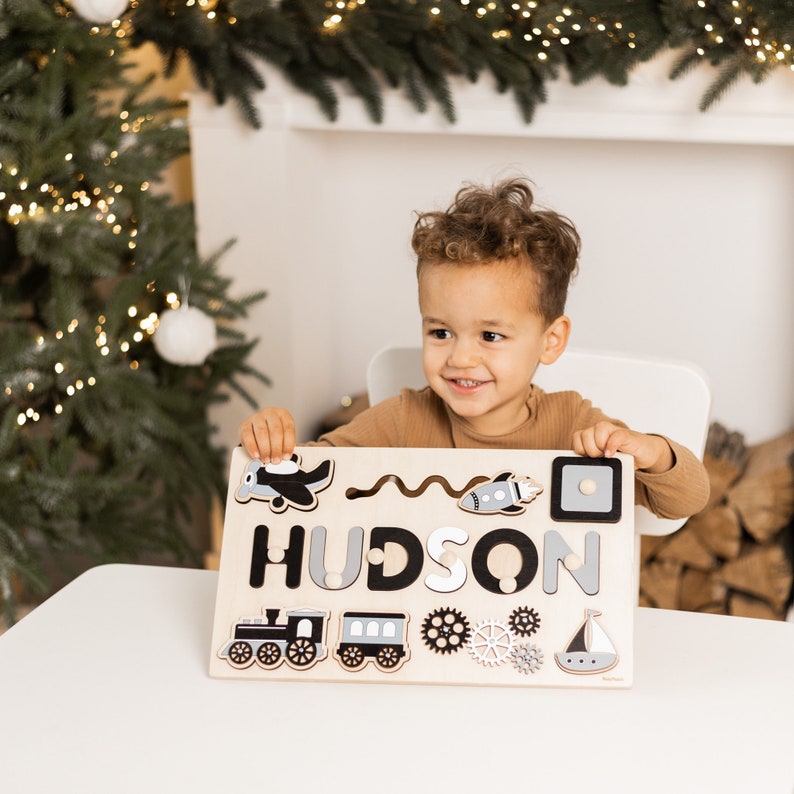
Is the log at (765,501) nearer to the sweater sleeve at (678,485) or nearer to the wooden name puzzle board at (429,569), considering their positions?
the sweater sleeve at (678,485)

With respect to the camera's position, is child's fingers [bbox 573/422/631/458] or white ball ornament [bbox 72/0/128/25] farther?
white ball ornament [bbox 72/0/128/25]

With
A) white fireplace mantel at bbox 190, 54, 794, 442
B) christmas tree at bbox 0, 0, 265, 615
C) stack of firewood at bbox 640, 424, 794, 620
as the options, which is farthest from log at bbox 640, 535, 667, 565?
christmas tree at bbox 0, 0, 265, 615

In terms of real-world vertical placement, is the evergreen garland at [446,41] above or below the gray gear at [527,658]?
above

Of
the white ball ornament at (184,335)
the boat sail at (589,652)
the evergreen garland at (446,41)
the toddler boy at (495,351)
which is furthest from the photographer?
the white ball ornament at (184,335)

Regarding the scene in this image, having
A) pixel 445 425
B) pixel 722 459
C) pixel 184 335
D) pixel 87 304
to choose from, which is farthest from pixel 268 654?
pixel 722 459

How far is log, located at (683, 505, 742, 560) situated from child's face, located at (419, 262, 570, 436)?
1.13 meters

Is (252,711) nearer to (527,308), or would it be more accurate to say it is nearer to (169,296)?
(527,308)

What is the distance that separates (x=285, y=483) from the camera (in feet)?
3.64

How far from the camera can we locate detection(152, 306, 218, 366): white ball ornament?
211 centimetres

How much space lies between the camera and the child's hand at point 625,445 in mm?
1114

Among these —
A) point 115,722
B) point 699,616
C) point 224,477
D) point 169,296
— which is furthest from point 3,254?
point 699,616

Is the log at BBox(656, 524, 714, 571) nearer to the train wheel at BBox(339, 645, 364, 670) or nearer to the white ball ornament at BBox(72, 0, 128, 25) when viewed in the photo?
the train wheel at BBox(339, 645, 364, 670)

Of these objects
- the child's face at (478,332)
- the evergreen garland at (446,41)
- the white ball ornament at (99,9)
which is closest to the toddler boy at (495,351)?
the child's face at (478,332)

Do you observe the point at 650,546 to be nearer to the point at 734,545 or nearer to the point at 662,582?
the point at 662,582
